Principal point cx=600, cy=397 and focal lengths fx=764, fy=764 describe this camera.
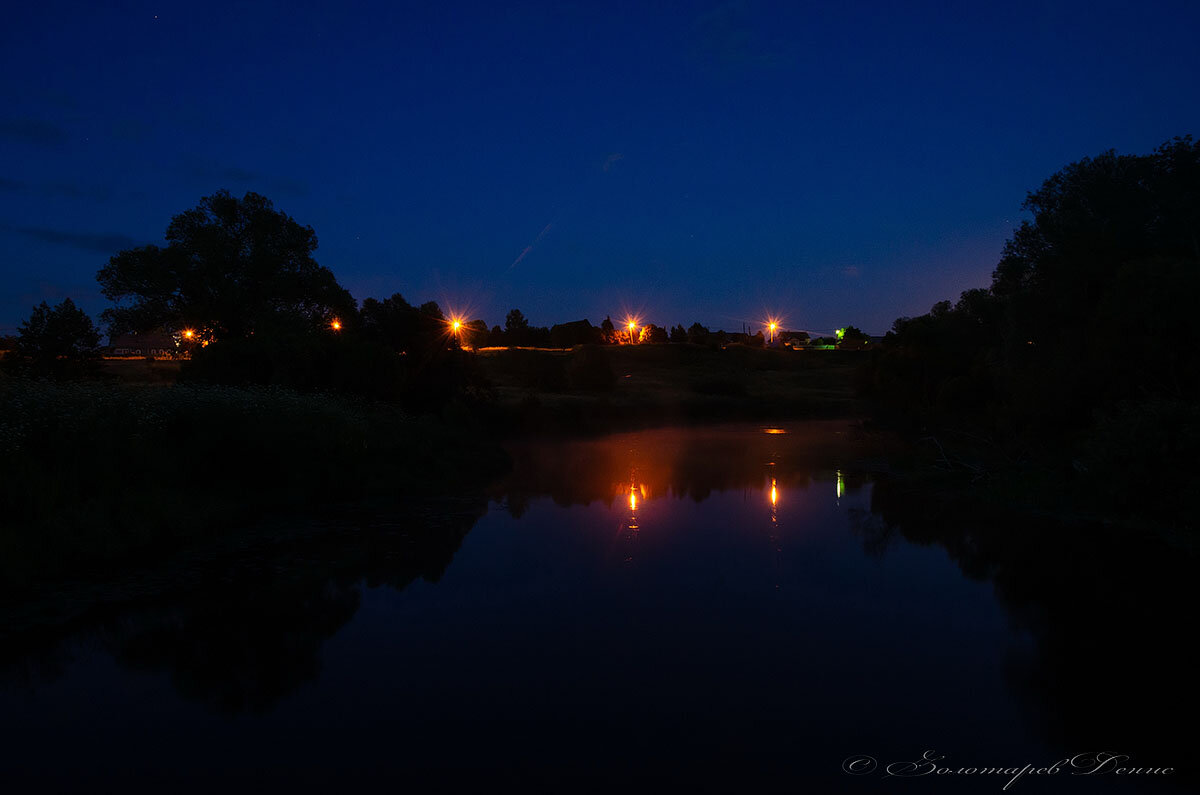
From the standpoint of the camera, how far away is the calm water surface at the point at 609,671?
25.6ft

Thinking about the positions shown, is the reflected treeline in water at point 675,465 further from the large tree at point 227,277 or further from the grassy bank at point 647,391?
the large tree at point 227,277

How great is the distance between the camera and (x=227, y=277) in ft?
143

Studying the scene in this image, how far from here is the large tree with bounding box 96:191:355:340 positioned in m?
41.7

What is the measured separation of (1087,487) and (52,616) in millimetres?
23320

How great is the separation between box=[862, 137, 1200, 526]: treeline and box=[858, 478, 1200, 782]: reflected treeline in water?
1870mm

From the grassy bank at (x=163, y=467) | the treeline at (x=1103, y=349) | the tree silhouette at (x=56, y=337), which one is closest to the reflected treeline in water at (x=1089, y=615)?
the treeline at (x=1103, y=349)

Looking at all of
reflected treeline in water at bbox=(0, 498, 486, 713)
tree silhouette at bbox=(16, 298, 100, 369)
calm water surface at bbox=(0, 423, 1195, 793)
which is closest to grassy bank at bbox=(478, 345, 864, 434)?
tree silhouette at bbox=(16, 298, 100, 369)

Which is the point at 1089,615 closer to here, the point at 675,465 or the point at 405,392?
the point at 675,465

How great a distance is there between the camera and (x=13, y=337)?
3142cm

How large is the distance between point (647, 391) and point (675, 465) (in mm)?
40365

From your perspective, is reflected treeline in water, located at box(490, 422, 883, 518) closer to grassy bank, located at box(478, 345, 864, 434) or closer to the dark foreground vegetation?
the dark foreground vegetation

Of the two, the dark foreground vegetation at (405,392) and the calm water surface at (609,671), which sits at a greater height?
the dark foreground vegetation at (405,392)

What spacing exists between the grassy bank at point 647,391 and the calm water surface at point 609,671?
34498 mm

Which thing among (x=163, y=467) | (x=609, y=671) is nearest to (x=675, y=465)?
(x=163, y=467)
